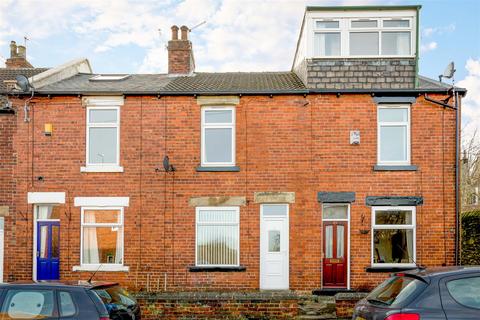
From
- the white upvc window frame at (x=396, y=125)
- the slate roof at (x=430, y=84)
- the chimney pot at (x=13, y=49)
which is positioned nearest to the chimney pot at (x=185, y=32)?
the white upvc window frame at (x=396, y=125)

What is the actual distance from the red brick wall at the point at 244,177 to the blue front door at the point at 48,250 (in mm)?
280

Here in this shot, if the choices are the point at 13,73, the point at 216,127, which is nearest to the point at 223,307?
the point at 216,127

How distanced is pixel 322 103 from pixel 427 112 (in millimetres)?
2900

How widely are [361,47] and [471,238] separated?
707cm

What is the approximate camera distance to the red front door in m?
13.4

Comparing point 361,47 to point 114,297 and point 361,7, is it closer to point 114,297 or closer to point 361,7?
point 361,7

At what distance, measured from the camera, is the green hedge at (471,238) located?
50.0 feet

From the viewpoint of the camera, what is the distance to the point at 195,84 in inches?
590

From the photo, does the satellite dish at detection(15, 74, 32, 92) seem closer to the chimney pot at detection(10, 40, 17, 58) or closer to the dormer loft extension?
the chimney pot at detection(10, 40, 17, 58)

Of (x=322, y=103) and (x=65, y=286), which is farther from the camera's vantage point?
(x=322, y=103)

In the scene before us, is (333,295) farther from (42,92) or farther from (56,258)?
(42,92)

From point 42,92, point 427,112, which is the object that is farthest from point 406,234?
point 42,92

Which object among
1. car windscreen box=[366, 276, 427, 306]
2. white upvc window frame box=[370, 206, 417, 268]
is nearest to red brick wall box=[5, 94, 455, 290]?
white upvc window frame box=[370, 206, 417, 268]

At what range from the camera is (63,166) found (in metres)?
13.7
